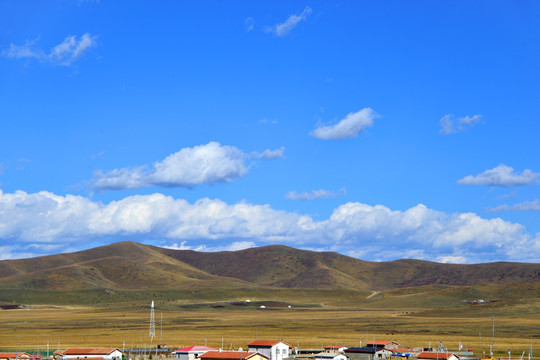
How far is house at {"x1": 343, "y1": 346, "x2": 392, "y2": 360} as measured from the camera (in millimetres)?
124750

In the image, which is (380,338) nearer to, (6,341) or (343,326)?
(343,326)

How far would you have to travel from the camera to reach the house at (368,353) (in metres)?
125

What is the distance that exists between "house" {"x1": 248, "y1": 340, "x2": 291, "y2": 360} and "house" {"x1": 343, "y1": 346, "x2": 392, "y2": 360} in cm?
940

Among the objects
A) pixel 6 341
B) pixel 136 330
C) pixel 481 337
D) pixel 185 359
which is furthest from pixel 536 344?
pixel 6 341

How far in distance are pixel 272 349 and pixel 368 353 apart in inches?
571

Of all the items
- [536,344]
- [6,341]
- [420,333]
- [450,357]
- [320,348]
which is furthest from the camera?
[420,333]

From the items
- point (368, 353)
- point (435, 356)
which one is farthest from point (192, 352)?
point (435, 356)

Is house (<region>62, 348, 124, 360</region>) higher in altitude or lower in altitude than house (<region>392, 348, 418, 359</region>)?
higher

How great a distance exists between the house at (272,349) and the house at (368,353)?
9396 mm

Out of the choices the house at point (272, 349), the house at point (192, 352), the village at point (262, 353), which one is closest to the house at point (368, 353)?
the village at point (262, 353)

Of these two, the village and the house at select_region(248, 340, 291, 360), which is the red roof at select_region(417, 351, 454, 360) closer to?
the village

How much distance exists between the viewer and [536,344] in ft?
490

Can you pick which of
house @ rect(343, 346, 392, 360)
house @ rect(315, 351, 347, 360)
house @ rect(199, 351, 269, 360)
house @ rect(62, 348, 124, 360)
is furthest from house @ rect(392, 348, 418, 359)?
house @ rect(62, 348, 124, 360)

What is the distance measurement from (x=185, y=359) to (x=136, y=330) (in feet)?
206
